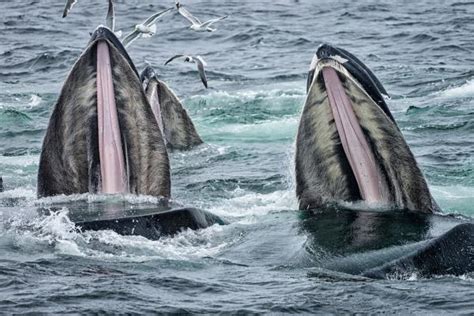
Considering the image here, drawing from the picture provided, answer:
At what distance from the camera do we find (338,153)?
10828 millimetres

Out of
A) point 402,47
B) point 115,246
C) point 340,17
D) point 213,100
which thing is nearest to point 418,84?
point 213,100

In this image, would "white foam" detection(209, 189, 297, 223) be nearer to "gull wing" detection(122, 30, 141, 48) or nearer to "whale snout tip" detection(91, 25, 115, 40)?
"whale snout tip" detection(91, 25, 115, 40)

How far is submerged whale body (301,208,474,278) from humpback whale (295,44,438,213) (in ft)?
0.66

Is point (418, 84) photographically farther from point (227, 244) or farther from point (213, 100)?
point (227, 244)

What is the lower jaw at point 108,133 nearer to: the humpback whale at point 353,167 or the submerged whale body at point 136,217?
the submerged whale body at point 136,217

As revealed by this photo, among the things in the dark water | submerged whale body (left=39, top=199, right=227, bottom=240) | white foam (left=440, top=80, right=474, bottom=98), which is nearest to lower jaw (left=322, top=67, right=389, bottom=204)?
the dark water

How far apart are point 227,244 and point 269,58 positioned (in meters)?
22.5

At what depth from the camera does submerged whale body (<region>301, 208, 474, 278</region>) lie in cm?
872

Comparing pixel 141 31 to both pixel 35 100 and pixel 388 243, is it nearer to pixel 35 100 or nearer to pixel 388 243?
pixel 35 100

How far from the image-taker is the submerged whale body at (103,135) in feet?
37.1

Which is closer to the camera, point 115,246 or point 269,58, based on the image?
point 115,246

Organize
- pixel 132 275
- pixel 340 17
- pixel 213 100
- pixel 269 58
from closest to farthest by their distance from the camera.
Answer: pixel 132 275
pixel 213 100
pixel 269 58
pixel 340 17

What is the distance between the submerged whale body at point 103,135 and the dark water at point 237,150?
0.89 feet

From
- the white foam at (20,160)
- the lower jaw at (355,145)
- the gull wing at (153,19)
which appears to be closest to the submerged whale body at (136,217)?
the lower jaw at (355,145)
